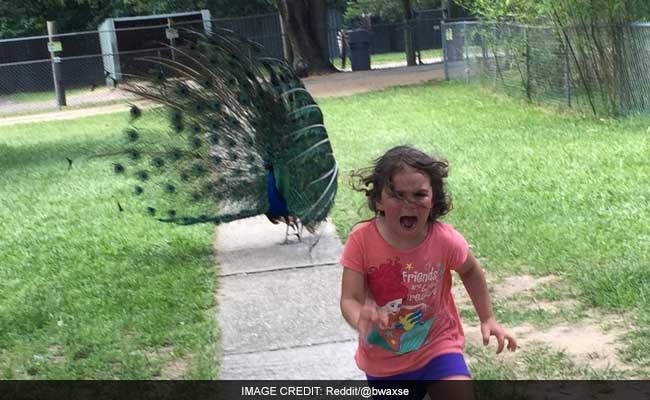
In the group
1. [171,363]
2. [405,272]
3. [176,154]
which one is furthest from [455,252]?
[176,154]

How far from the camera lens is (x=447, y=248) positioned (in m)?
3.63

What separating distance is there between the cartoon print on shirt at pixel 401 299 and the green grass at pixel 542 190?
184 centimetres

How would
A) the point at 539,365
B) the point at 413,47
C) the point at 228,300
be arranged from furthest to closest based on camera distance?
the point at 413,47
the point at 228,300
the point at 539,365

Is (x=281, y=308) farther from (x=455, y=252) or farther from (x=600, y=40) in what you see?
(x=600, y=40)

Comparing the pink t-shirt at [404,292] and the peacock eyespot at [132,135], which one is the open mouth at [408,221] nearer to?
the pink t-shirt at [404,292]

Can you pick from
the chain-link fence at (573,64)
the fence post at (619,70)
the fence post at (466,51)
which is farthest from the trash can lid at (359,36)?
the fence post at (619,70)

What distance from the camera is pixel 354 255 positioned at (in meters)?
3.59

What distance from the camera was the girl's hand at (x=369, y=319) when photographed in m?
3.33

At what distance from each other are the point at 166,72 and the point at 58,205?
368cm

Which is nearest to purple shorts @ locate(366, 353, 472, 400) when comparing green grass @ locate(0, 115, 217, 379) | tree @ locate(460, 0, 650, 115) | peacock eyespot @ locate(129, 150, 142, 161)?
green grass @ locate(0, 115, 217, 379)

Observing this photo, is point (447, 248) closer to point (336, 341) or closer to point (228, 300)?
point (336, 341)

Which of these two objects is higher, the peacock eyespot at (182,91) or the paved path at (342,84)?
the peacock eyespot at (182,91)

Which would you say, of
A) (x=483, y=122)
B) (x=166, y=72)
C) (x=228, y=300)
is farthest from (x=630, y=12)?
(x=228, y=300)

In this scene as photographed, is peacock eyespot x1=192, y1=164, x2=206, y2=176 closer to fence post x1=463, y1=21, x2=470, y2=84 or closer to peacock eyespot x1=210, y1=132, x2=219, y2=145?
peacock eyespot x1=210, y1=132, x2=219, y2=145
